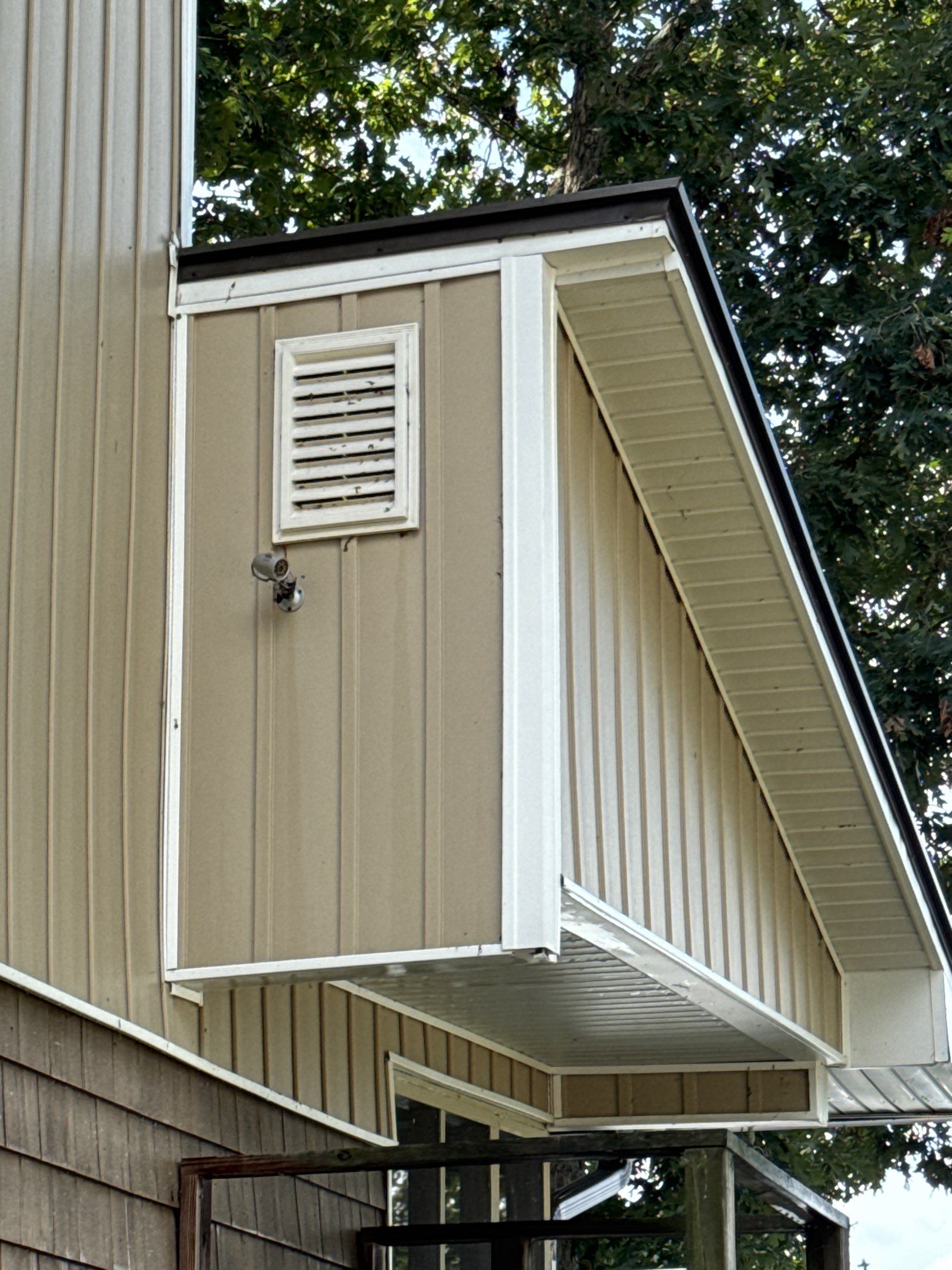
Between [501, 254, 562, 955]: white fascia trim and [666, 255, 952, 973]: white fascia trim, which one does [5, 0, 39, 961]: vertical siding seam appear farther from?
[666, 255, 952, 973]: white fascia trim

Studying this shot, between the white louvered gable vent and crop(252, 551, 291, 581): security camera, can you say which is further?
the white louvered gable vent

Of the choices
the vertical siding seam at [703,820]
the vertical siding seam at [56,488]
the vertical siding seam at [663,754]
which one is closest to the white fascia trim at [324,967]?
the vertical siding seam at [56,488]

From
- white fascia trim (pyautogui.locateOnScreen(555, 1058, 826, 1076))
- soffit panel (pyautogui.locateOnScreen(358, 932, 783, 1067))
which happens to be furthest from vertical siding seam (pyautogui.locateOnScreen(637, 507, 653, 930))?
white fascia trim (pyautogui.locateOnScreen(555, 1058, 826, 1076))

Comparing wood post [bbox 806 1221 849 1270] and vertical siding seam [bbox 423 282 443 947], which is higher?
vertical siding seam [bbox 423 282 443 947]

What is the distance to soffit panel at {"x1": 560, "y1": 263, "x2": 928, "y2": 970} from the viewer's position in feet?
18.1

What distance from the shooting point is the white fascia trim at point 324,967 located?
4.63 meters

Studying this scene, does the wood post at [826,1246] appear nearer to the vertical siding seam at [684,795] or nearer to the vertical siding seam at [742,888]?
the vertical siding seam at [742,888]

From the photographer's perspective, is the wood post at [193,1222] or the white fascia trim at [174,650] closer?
the white fascia trim at [174,650]

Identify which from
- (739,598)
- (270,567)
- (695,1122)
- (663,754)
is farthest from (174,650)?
(695,1122)

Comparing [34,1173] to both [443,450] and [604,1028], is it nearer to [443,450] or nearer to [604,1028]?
[443,450]

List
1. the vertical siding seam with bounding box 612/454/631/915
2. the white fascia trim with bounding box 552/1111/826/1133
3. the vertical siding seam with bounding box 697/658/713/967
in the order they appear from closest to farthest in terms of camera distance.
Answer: the vertical siding seam with bounding box 612/454/631/915, the vertical siding seam with bounding box 697/658/713/967, the white fascia trim with bounding box 552/1111/826/1133

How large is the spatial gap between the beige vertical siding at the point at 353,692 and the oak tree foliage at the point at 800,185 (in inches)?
305

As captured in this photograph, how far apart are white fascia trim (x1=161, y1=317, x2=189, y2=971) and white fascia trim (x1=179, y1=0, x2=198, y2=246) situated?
0.45 metres

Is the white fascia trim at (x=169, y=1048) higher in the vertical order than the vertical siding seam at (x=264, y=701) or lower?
lower
